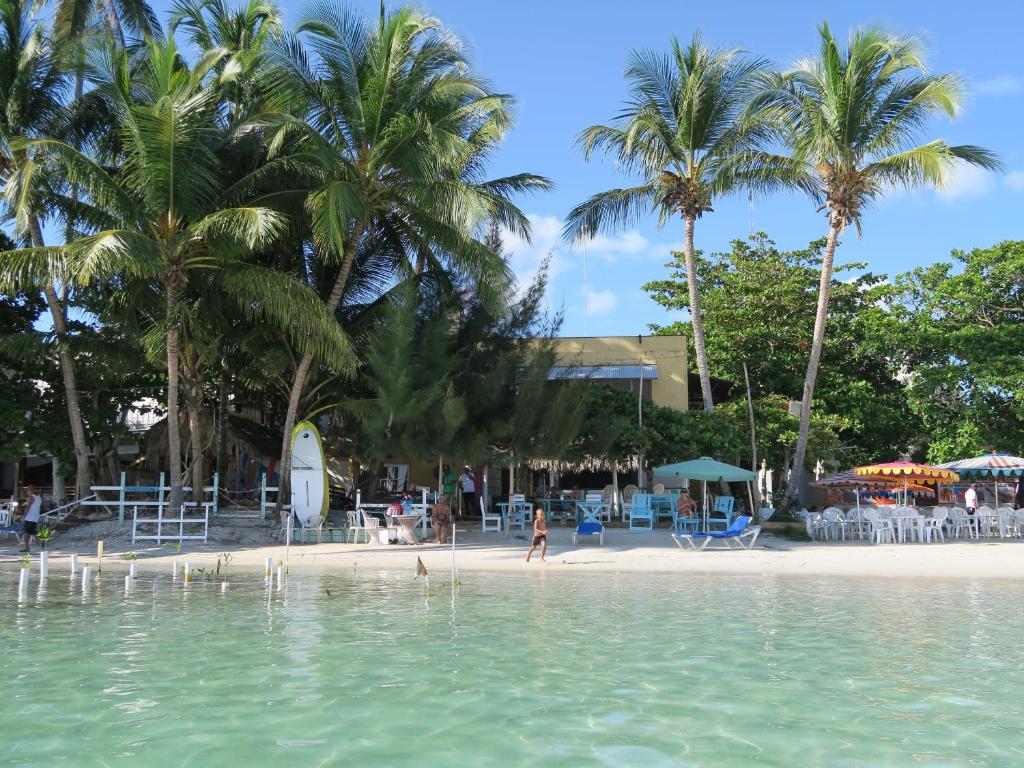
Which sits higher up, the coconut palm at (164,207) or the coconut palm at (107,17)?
the coconut palm at (107,17)

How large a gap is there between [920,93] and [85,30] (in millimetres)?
20139

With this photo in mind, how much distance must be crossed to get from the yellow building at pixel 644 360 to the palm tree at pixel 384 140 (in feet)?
24.9

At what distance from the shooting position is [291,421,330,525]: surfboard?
61.3 feet

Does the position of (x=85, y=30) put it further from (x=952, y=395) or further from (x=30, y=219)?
(x=952, y=395)

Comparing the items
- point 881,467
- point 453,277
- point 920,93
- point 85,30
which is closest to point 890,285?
point 920,93

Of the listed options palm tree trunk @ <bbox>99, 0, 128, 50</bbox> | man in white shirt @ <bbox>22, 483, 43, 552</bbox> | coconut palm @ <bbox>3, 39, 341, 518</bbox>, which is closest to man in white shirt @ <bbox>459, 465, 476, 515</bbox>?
coconut palm @ <bbox>3, 39, 341, 518</bbox>

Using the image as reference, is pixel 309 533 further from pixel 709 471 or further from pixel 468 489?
pixel 709 471

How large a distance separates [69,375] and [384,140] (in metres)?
8.52

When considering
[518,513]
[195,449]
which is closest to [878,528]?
[518,513]

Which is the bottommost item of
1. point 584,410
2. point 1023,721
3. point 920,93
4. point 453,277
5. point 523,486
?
point 1023,721

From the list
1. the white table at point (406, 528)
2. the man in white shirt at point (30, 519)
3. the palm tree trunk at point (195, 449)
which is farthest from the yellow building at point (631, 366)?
the man in white shirt at point (30, 519)

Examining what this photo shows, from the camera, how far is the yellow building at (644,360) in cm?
2605

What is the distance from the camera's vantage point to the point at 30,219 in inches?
726

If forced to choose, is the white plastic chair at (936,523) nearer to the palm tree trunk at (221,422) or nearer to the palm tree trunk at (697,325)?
the palm tree trunk at (697,325)
